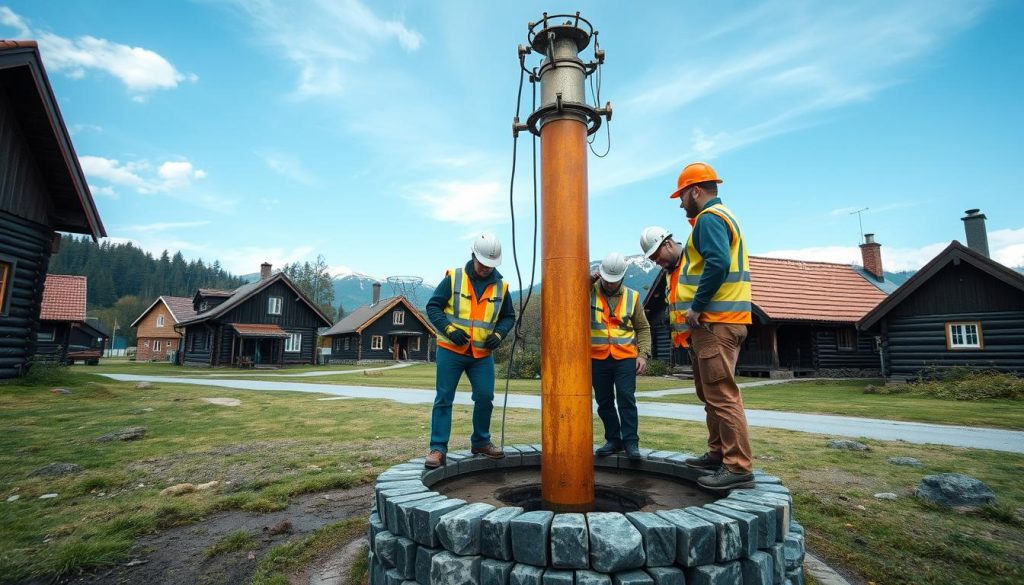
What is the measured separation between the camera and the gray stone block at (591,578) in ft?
6.88

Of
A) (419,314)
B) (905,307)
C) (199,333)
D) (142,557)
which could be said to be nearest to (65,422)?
(142,557)

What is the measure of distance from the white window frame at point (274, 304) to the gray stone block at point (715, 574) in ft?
122

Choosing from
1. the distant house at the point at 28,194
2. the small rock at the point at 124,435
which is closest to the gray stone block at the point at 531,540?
the small rock at the point at 124,435

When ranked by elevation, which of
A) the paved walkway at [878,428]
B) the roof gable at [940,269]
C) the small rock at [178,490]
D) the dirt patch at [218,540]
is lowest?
the dirt patch at [218,540]

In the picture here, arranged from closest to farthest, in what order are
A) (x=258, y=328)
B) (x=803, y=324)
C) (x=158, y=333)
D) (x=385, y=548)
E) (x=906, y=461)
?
(x=385, y=548) → (x=906, y=461) → (x=803, y=324) → (x=258, y=328) → (x=158, y=333)

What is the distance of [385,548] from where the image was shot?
265 cm

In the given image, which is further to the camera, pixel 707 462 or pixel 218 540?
pixel 707 462

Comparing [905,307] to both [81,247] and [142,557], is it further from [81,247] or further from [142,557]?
[81,247]

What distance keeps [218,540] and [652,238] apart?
378cm

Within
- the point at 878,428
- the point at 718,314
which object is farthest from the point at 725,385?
the point at 878,428

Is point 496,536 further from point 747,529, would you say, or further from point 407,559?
point 747,529

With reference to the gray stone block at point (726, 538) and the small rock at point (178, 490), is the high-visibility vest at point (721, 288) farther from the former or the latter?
the small rock at point (178, 490)

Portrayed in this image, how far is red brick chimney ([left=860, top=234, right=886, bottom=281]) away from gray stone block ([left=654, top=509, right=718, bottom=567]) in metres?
33.0

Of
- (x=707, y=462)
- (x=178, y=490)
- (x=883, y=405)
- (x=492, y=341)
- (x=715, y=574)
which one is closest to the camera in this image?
(x=715, y=574)
